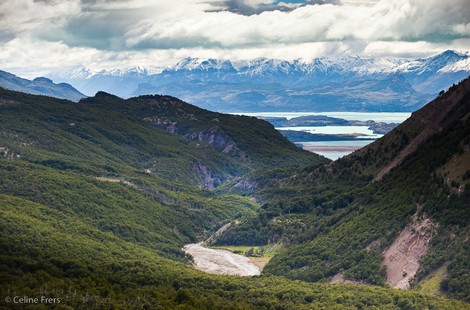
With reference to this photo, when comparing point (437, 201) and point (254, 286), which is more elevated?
point (437, 201)

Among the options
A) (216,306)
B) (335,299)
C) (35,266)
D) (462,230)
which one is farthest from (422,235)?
(35,266)

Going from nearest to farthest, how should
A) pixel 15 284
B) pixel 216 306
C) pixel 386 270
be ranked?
pixel 15 284, pixel 216 306, pixel 386 270

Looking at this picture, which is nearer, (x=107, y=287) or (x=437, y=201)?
(x=107, y=287)

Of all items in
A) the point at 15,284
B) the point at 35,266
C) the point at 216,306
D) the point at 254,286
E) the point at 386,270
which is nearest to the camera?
the point at 15,284

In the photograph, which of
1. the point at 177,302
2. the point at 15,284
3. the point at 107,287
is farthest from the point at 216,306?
the point at 15,284

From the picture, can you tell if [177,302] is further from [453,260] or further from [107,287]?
[453,260]

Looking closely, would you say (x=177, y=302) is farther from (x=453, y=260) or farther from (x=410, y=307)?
(x=453, y=260)
